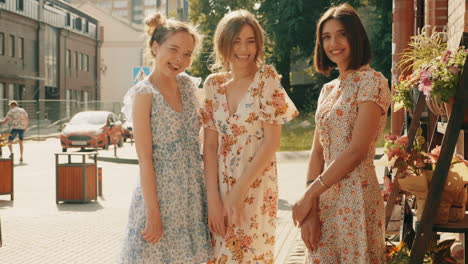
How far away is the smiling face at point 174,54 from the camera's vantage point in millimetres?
3971

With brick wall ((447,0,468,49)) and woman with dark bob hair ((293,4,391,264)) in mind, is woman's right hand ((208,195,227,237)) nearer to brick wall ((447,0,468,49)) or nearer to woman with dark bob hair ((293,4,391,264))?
woman with dark bob hair ((293,4,391,264))

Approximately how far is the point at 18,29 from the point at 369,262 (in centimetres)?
→ 4861

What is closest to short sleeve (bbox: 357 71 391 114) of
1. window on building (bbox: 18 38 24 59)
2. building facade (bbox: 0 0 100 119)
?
building facade (bbox: 0 0 100 119)

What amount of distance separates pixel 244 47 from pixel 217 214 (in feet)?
2.90

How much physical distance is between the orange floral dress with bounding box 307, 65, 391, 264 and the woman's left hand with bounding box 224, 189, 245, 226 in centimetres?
46

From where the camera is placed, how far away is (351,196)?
355 cm

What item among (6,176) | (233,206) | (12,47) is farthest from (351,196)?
(12,47)

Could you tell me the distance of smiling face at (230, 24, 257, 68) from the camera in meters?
3.82

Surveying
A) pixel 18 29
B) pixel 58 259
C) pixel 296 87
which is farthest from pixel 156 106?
pixel 18 29

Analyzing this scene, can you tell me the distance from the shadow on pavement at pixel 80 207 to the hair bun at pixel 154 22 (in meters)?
8.61

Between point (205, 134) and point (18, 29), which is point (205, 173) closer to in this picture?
point (205, 134)

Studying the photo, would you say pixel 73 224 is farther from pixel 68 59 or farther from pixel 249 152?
pixel 68 59

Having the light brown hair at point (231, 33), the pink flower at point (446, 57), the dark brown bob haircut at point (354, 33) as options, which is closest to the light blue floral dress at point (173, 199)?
the light brown hair at point (231, 33)

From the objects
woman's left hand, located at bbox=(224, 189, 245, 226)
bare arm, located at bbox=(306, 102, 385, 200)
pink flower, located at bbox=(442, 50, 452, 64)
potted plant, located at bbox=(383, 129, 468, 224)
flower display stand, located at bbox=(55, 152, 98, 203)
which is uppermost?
pink flower, located at bbox=(442, 50, 452, 64)
